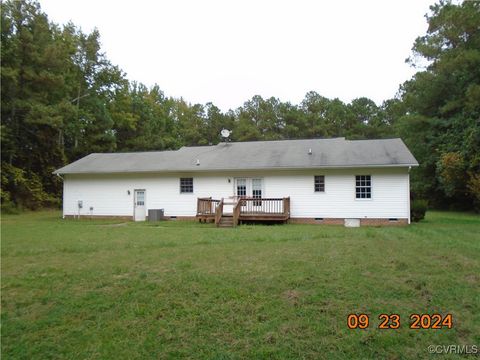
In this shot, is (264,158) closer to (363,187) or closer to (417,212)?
(363,187)

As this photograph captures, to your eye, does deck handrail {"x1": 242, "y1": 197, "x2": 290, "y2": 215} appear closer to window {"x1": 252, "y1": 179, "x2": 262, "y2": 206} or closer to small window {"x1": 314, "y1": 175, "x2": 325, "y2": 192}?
window {"x1": 252, "y1": 179, "x2": 262, "y2": 206}

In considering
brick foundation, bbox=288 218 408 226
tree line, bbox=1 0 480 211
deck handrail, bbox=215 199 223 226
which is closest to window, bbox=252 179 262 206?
brick foundation, bbox=288 218 408 226

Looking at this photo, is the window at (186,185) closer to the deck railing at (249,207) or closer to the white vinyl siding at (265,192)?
the white vinyl siding at (265,192)

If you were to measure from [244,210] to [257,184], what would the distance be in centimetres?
150

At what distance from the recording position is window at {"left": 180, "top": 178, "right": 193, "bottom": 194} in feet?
55.5

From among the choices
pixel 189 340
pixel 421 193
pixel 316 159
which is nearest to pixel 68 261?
pixel 189 340

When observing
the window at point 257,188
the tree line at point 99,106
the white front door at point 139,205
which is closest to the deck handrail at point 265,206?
the window at point 257,188

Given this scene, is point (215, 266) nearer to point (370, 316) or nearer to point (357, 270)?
point (357, 270)

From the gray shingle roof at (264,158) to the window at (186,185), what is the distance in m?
0.72

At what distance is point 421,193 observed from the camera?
26.3m

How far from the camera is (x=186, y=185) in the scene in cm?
1697

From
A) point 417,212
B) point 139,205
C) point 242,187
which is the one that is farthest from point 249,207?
Result: point 417,212

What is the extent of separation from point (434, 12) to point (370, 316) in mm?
27103

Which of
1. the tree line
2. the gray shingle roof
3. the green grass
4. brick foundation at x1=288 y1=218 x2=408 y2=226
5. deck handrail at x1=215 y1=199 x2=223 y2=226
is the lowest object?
the green grass
